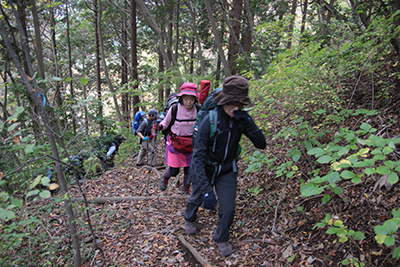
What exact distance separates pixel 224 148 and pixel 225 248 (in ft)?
4.34

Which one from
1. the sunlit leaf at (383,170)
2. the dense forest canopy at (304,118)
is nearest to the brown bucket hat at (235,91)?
the dense forest canopy at (304,118)

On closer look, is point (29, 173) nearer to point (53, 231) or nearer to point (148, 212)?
point (53, 231)

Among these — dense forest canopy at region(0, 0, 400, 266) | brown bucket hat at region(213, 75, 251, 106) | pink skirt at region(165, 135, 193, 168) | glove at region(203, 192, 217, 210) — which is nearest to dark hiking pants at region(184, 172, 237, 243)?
glove at region(203, 192, 217, 210)

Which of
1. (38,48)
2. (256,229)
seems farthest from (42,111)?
(256,229)

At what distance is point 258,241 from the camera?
10.2ft

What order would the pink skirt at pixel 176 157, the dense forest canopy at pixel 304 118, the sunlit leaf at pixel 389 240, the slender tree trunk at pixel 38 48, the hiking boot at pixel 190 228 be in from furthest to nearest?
the pink skirt at pixel 176 157, the hiking boot at pixel 190 228, the slender tree trunk at pixel 38 48, the dense forest canopy at pixel 304 118, the sunlit leaf at pixel 389 240

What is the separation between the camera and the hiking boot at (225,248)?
9.95 ft

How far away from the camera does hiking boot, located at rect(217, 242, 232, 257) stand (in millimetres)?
3032

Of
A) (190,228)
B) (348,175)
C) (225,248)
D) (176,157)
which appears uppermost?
(348,175)

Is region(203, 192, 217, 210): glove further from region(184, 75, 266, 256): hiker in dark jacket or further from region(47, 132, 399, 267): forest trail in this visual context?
region(47, 132, 399, 267): forest trail

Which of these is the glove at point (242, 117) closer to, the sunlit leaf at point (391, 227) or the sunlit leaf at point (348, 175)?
the sunlit leaf at point (348, 175)

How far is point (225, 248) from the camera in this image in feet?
10.00

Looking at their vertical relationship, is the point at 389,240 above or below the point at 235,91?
below

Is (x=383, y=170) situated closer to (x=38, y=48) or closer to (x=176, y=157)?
(x=176, y=157)
